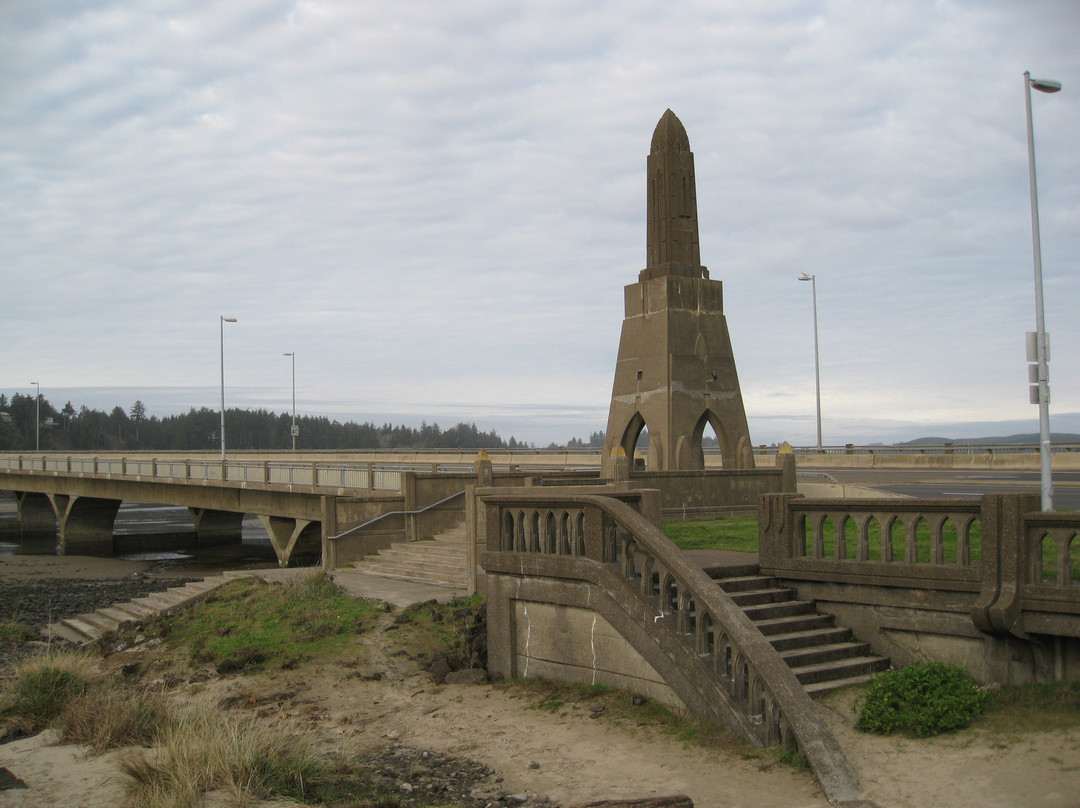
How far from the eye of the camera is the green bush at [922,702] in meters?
7.76

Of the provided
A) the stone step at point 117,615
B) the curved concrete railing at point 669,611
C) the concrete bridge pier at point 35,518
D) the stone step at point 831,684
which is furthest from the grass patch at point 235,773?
the concrete bridge pier at point 35,518

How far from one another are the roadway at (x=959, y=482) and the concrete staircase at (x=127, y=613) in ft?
56.2

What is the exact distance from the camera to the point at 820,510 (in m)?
10.1

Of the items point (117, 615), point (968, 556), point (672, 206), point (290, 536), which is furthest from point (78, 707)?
point (290, 536)

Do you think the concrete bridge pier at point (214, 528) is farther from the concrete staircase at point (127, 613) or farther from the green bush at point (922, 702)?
the green bush at point (922, 702)

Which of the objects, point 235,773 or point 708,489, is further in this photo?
point 708,489

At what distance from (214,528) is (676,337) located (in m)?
38.9

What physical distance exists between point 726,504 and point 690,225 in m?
6.54

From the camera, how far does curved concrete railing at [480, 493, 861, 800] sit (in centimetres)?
761

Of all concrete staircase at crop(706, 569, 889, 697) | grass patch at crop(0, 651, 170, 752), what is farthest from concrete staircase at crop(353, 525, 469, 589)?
concrete staircase at crop(706, 569, 889, 697)

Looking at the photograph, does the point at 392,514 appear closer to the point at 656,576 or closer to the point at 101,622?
the point at 101,622

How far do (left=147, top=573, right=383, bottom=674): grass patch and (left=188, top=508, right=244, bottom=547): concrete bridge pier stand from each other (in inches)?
1331

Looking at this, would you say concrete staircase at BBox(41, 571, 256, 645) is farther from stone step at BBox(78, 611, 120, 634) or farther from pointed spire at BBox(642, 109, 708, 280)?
pointed spire at BBox(642, 109, 708, 280)

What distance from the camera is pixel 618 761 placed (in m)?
8.09
